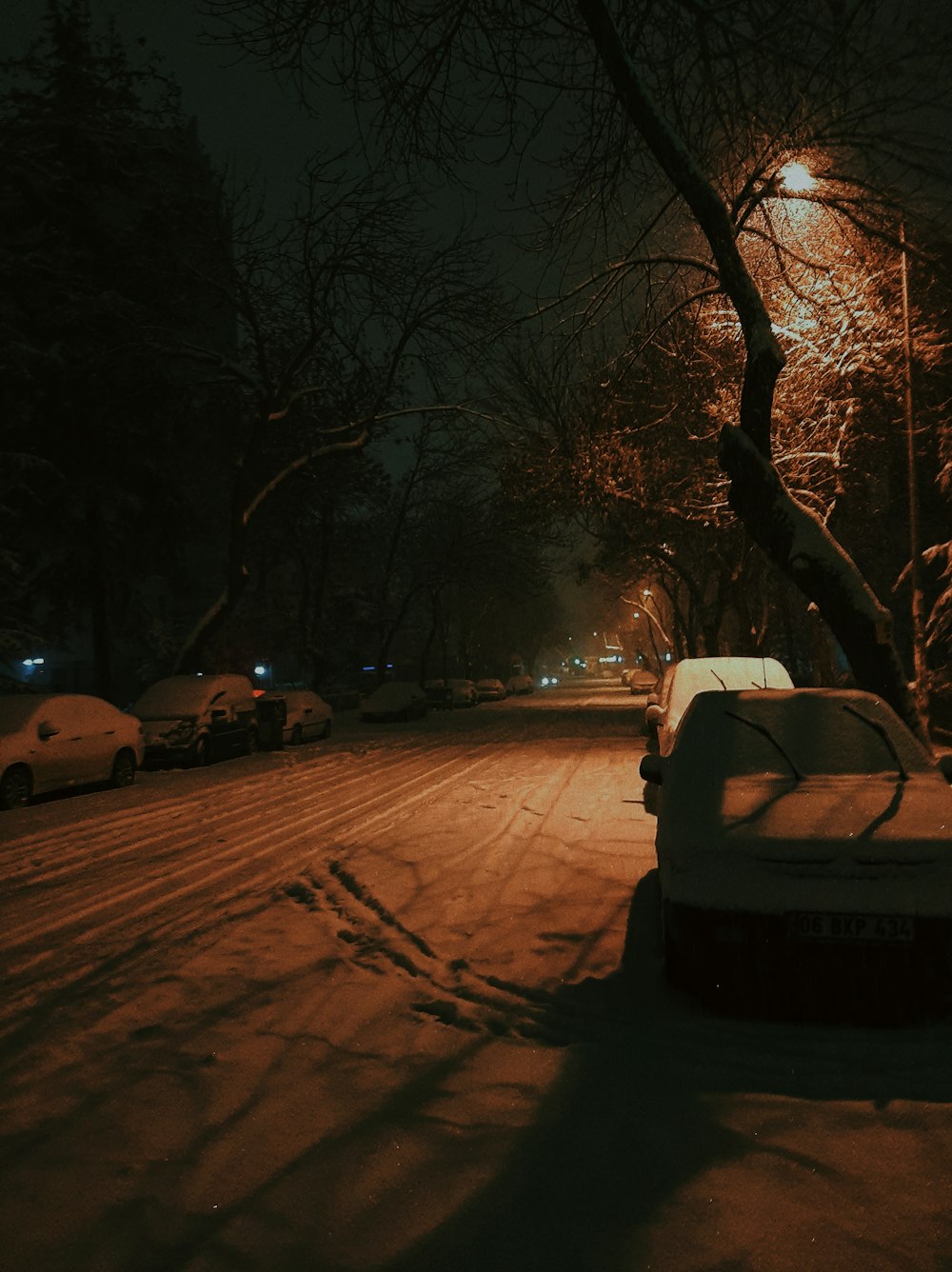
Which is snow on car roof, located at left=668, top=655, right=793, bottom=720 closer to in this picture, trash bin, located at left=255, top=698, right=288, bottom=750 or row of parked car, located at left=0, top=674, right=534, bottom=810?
row of parked car, located at left=0, top=674, right=534, bottom=810

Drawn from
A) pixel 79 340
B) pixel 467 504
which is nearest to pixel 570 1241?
pixel 79 340

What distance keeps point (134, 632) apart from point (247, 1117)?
28692 mm

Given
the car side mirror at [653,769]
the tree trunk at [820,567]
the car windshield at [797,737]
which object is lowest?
the car side mirror at [653,769]

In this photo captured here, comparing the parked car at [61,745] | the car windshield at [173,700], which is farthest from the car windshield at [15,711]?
the car windshield at [173,700]

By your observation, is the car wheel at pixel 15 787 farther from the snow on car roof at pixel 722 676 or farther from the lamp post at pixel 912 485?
the lamp post at pixel 912 485

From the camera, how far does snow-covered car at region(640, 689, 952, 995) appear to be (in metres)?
5.23

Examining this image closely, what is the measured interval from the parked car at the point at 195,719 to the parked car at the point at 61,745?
1.80 m

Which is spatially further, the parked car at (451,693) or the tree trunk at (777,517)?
the parked car at (451,693)

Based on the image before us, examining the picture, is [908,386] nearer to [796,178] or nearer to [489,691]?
[796,178]

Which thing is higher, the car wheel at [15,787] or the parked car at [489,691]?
the car wheel at [15,787]

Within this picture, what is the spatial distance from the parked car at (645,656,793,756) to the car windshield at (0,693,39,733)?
28.5 ft

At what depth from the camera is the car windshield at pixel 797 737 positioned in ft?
21.0

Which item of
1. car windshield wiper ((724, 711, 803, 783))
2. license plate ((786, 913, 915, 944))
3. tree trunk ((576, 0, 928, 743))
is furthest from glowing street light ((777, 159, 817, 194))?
license plate ((786, 913, 915, 944))

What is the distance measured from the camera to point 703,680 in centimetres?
1259
